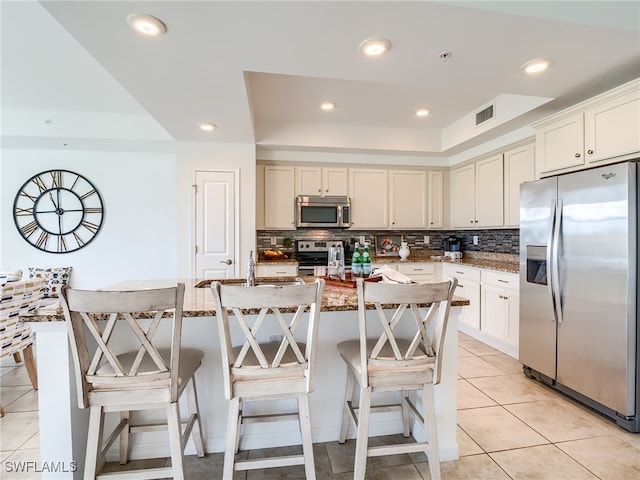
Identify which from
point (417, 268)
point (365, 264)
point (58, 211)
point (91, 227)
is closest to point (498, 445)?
point (365, 264)

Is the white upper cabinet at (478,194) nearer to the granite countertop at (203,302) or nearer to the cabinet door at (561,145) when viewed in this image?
the cabinet door at (561,145)

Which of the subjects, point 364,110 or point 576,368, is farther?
point 364,110

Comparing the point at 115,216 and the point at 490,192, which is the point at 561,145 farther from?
the point at 115,216

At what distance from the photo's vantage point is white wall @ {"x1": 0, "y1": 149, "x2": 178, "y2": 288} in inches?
155

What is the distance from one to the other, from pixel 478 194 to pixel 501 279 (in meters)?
1.30

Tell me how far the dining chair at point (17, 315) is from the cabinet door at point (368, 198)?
347cm

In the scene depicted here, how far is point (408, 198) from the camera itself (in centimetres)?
458

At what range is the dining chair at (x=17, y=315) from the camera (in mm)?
2334

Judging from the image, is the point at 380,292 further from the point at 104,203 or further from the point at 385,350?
the point at 104,203

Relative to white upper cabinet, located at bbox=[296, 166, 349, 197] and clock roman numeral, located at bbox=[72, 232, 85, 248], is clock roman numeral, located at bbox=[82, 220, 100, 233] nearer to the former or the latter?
clock roman numeral, located at bbox=[72, 232, 85, 248]

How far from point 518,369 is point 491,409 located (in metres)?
0.89

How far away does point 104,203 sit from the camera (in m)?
4.09

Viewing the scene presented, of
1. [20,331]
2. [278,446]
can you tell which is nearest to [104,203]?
[20,331]

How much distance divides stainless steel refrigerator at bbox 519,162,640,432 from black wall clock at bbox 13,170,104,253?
4.95 m
